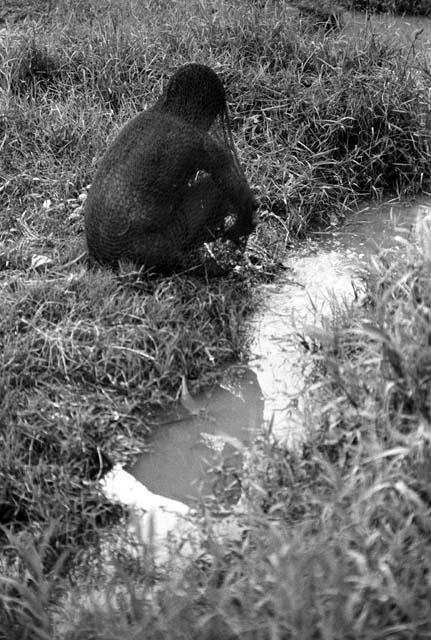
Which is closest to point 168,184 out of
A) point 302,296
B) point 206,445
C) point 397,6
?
point 302,296

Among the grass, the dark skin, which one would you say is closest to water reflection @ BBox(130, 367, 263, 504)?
the grass

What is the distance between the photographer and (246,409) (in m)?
4.39

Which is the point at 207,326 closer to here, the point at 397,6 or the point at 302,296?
the point at 302,296

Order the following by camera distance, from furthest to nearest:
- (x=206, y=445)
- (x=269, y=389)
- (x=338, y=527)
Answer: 1. (x=269, y=389)
2. (x=206, y=445)
3. (x=338, y=527)

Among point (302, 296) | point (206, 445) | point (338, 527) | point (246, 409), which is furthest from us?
point (302, 296)

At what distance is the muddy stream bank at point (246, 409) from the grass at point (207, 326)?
0.11 m

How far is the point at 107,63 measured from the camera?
6.58 metres

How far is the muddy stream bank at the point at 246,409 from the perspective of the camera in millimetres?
3863

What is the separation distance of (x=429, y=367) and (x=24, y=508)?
5.35 feet

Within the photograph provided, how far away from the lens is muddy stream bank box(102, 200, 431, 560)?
386 cm

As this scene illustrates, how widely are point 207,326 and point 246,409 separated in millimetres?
588

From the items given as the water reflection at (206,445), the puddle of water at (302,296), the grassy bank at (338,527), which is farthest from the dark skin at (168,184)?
the grassy bank at (338,527)

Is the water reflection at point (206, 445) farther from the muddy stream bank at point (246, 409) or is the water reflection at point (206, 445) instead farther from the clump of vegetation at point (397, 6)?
the clump of vegetation at point (397, 6)

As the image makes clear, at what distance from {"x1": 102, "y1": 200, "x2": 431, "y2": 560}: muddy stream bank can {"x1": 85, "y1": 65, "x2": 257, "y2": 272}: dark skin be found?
595mm
